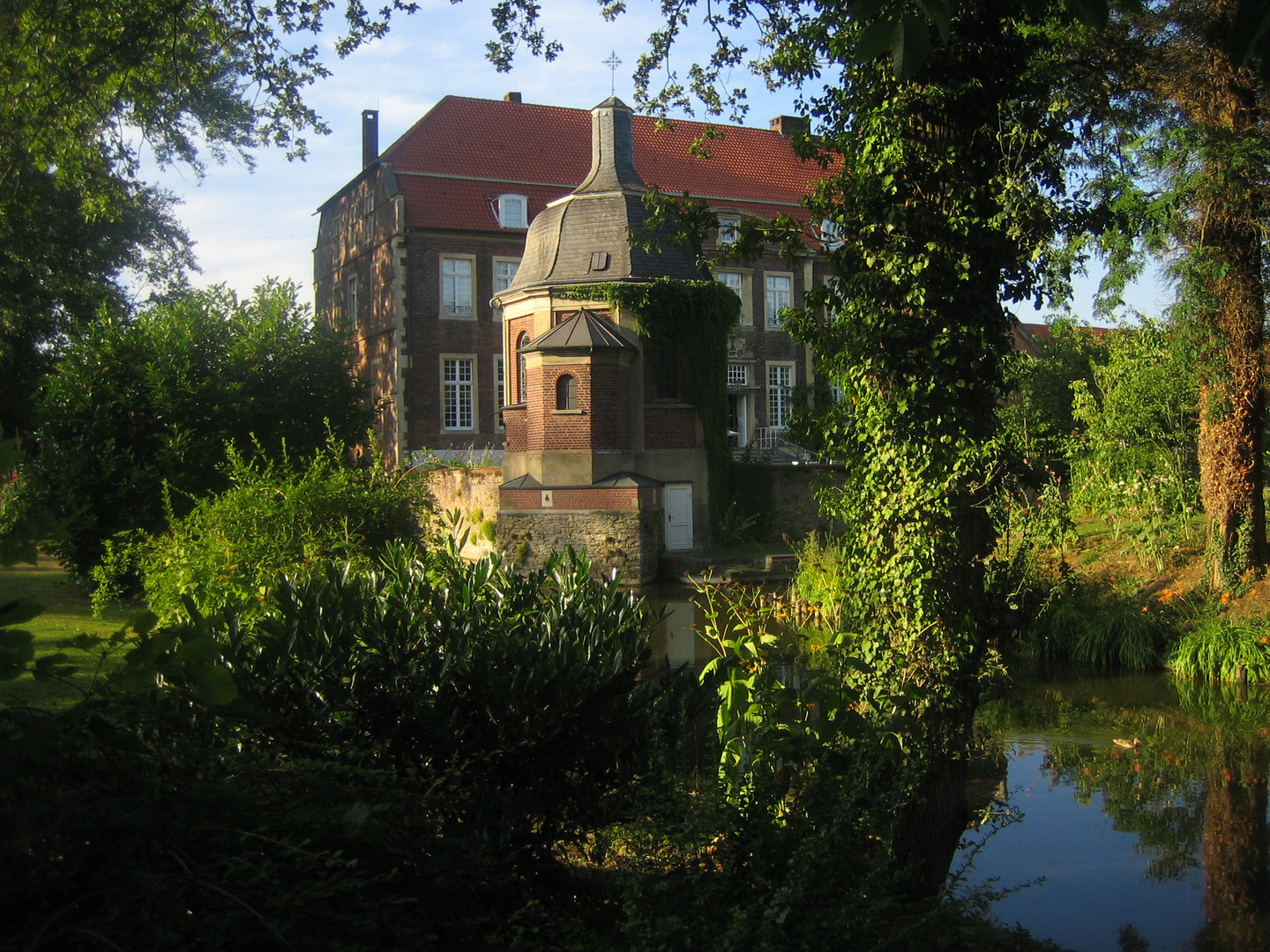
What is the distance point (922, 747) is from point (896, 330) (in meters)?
2.11

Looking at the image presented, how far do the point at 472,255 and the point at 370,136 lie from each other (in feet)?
20.3

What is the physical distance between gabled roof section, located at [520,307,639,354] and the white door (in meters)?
3.50

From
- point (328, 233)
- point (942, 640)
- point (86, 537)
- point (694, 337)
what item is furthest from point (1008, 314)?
point (328, 233)

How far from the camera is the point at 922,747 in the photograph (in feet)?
16.4

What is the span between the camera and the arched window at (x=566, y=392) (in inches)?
908

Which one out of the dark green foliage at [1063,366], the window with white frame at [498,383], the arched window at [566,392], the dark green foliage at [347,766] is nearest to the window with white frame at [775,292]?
the dark green foliage at [1063,366]

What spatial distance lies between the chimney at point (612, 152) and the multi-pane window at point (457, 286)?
8.70 meters

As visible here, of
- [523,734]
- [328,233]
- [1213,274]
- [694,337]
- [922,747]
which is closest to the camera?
[523,734]

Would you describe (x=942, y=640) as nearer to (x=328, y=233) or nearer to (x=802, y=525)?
(x=802, y=525)

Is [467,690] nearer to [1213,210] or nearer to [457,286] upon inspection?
[1213,210]

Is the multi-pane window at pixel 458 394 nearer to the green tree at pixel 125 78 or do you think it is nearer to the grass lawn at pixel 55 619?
the grass lawn at pixel 55 619

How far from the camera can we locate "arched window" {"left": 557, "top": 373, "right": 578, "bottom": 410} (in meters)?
23.1

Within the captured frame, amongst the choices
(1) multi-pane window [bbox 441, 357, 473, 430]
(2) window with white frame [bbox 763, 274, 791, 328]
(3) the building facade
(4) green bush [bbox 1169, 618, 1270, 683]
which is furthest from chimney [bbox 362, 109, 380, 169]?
(4) green bush [bbox 1169, 618, 1270, 683]

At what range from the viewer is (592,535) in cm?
2161
